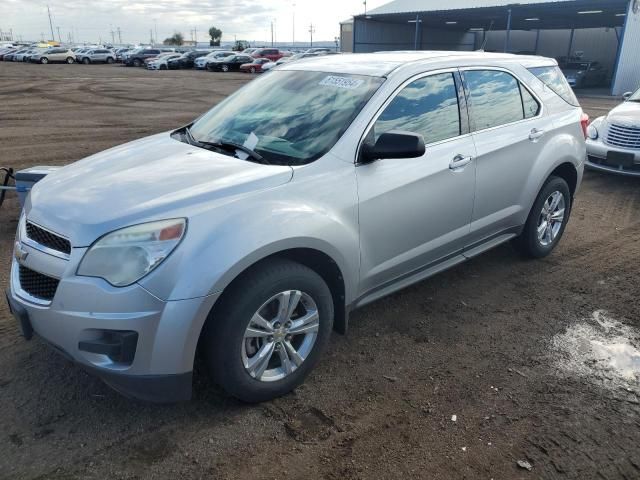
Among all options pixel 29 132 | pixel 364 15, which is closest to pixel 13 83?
pixel 29 132

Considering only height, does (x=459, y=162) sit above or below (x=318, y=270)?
above

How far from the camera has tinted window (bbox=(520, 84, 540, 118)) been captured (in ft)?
14.9

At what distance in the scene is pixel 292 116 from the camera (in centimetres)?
352

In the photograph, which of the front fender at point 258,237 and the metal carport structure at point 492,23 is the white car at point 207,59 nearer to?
the metal carport structure at point 492,23

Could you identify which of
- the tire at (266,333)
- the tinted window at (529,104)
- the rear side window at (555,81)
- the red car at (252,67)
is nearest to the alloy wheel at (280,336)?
the tire at (266,333)

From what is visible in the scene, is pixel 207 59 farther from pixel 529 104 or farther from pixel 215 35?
pixel 215 35

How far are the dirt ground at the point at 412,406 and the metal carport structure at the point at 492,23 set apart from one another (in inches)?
831

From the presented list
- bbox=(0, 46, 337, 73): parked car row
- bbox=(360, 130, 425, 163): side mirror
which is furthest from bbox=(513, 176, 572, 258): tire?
bbox=(0, 46, 337, 73): parked car row

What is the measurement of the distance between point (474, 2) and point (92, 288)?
34765 millimetres

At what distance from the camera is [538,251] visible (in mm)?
5035

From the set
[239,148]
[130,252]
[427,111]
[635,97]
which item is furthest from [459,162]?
[635,97]

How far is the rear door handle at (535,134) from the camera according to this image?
14.6ft

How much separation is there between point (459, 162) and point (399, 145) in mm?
861

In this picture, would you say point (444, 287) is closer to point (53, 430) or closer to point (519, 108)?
point (519, 108)
